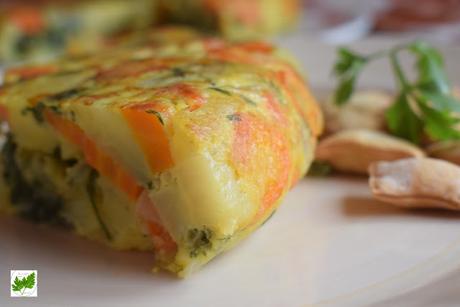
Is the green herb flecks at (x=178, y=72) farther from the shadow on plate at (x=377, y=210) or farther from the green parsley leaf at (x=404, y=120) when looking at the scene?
the green parsley leaf at (x=404, y=120)

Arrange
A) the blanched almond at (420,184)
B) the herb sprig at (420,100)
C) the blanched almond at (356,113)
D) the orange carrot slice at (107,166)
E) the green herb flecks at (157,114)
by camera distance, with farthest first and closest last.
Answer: the blanched almond at (356,113) < the herb sprig at (420,100) < the blanched almond at (420,184) < the orange carrot slice at (107,166) < the green herb flecks at (157,114)

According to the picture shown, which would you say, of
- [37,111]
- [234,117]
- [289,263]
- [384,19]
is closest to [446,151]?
[289,263]

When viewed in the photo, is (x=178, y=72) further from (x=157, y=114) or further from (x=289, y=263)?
(x=289, y=263)

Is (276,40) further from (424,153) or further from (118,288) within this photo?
(118,288)

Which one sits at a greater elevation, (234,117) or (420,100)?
(420,100)

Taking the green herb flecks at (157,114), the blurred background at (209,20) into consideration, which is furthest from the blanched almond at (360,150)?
the blurred background at (209,20)
